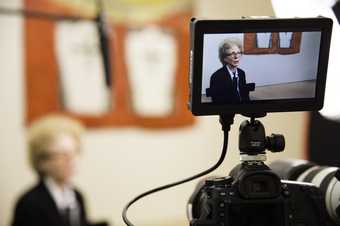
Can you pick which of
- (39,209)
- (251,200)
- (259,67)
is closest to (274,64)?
(259,67)

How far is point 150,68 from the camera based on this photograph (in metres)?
2.94

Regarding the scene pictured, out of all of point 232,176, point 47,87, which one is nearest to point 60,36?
point 47,87

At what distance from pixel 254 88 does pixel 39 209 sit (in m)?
1.94

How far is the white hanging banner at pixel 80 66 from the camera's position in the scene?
2838mm

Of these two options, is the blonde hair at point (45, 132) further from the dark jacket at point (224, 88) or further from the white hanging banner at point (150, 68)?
the dark jacket at point (224, 88)

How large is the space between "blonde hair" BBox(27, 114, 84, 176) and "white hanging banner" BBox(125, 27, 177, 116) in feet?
1.01

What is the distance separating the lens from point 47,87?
284 centimetres

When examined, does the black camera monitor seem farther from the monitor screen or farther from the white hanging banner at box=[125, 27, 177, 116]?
the white hanging banner at box=[125, 27, 177, 116]

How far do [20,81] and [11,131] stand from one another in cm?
23

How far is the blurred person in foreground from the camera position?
2.74 m

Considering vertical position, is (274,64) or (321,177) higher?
(274,64)

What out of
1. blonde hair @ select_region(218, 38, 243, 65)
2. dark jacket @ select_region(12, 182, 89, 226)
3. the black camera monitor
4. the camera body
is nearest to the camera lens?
the camera body

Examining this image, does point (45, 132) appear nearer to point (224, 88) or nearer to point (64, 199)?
point (64, 199)

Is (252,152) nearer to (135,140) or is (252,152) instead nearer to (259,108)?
(259,108)
